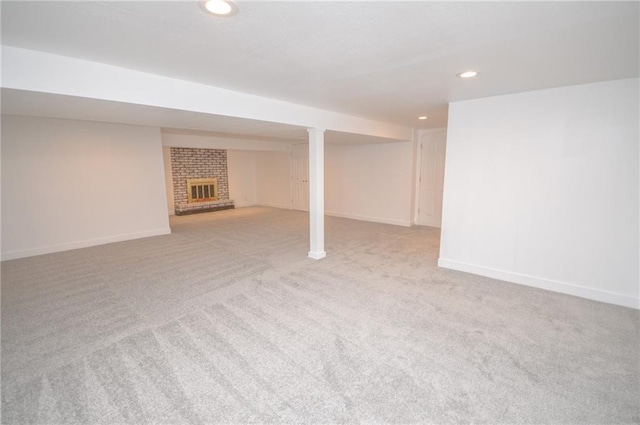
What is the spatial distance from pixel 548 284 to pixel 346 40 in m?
3.42

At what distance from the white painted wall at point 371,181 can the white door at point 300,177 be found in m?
0.79

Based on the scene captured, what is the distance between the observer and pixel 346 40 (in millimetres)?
1812

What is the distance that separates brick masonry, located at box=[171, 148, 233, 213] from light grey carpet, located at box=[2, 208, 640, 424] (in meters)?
4.81

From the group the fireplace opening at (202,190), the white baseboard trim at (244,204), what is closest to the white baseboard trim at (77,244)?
the fireplace opening at (202,190)

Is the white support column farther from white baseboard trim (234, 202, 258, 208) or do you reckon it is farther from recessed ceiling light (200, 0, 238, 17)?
white baseboard trim (234, 202, 258, 208)

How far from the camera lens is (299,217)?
7805 millimetres

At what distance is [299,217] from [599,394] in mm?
6511

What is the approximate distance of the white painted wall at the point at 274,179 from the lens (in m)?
9.13

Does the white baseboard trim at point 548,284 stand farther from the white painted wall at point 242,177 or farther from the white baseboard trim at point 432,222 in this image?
the white painted wall at point 242,177

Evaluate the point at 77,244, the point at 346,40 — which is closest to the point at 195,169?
the point at 77,244

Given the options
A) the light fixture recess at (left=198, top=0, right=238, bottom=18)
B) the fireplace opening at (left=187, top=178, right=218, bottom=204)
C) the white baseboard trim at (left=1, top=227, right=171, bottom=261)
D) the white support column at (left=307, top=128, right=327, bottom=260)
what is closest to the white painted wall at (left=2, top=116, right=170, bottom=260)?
the white baseboard trim at (left=1, top=227, right=171, bottom=261)

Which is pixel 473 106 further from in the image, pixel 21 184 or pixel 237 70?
pixel 21 184

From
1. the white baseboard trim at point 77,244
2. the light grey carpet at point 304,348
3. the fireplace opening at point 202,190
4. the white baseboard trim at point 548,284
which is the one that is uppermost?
the fireplace opening at point 202,190

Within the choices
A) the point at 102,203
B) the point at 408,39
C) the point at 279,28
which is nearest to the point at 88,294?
the point at 102,203
